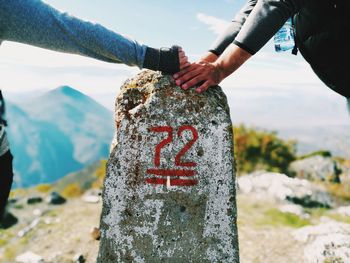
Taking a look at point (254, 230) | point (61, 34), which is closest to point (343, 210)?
point (254, 230)

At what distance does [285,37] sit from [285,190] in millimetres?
8194

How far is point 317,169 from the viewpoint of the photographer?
17625mm

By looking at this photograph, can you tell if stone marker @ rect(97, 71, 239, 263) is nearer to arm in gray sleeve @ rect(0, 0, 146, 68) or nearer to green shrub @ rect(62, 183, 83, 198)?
arm in gray sleeve @ rect(0, 0, 146, 68)

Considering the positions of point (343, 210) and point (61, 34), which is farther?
point (343, 210)

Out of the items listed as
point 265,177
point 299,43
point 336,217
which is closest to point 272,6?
point 299,43

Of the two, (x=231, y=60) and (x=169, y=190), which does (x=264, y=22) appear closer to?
(x=231, y=60)

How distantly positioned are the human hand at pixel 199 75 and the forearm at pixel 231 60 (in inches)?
1.2

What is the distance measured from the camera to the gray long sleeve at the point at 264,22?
2.94 metres

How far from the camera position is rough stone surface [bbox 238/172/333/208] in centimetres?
1040

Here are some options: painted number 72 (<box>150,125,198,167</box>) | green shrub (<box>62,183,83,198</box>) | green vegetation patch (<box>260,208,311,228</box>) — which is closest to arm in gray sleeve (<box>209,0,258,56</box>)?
painted number 72 (<box>150,125,198,167</box>)

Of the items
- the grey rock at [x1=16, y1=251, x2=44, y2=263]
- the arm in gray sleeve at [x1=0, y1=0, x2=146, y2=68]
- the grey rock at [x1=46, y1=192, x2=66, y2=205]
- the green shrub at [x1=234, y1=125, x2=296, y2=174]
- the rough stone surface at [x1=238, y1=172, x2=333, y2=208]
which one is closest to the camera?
the arm in gray sleeve at [x1=0, y1=0, x2=146, y2=68]

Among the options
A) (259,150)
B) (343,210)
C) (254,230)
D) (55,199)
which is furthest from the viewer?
(259,150)

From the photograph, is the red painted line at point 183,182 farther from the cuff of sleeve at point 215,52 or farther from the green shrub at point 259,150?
the green shrub at point 259,150

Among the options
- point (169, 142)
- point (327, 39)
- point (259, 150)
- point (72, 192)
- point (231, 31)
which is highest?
point (231, 31)
